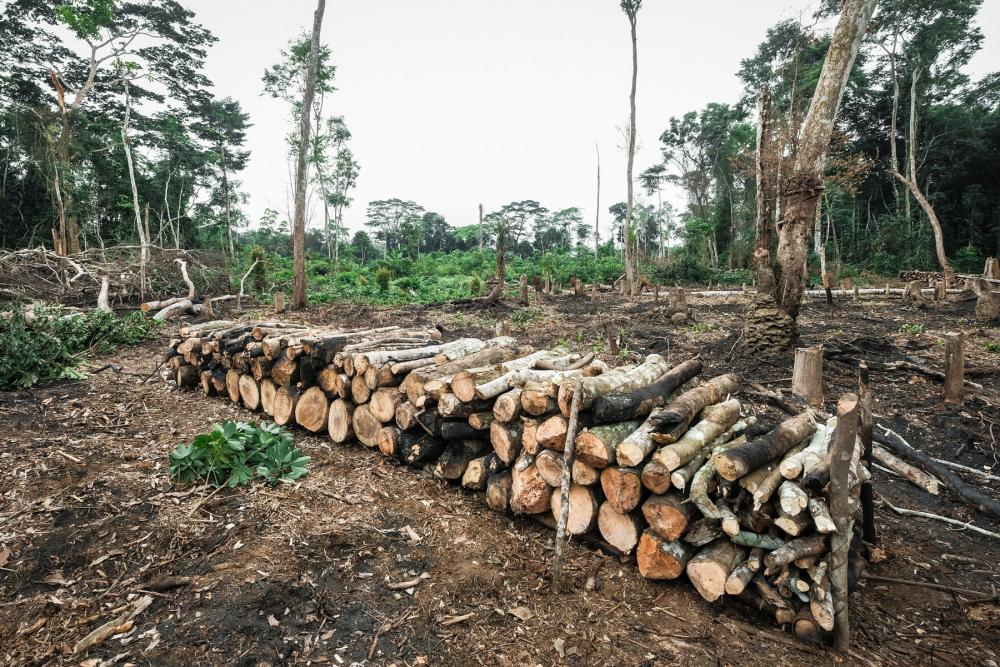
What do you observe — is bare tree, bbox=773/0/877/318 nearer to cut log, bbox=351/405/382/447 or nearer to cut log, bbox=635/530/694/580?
cut log, bbox=635/530/694/580

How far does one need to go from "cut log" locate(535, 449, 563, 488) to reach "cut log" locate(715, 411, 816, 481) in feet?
2.87

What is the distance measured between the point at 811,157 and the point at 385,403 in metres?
7.18

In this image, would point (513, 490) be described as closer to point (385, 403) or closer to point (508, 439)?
point (508, 439)

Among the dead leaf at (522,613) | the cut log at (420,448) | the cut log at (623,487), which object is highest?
the cut log at (623,487)

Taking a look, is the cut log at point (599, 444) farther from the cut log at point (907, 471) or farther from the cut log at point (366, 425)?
the cut log at point (907, 471)

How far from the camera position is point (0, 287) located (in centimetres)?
901

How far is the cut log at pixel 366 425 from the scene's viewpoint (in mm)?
3699

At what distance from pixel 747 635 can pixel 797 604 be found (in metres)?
0.27

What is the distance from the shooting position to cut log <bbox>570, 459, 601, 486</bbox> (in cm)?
244

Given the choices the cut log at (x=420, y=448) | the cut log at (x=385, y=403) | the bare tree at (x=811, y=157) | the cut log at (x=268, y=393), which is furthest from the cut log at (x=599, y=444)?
the bare tree at (x=811, y=157)

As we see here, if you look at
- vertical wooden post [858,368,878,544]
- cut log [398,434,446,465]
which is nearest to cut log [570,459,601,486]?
cut log [398,434,446,465]

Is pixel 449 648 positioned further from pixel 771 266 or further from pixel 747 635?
pixel 771 266

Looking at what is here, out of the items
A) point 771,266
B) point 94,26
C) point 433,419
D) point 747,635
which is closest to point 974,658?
point 747,635

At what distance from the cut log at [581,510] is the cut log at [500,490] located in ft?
1.38
